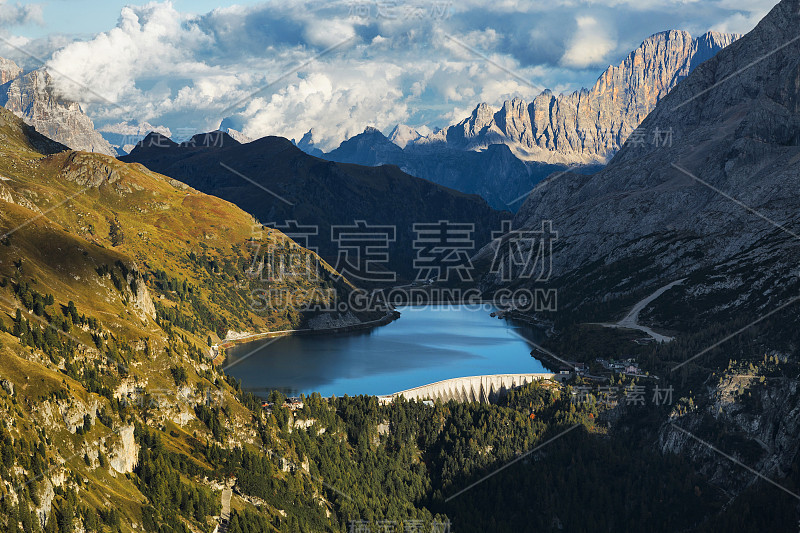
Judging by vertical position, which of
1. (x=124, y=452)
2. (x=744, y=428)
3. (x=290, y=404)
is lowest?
(x=744, y=428)

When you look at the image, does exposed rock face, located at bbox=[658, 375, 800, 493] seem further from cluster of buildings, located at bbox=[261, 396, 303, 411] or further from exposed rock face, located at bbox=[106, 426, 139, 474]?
exposed rock face, located at bbox=[106, 426, 139, 474]

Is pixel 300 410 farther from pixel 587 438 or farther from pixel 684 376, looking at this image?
pixel 684 376

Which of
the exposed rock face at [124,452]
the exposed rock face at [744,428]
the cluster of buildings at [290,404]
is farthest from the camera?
the cluster of buildings at [290,404]

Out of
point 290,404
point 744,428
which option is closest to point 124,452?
point 290,404

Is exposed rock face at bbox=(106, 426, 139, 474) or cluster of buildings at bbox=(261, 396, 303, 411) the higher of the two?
exposed rock face at bbox=(106, 426, 139, 474)

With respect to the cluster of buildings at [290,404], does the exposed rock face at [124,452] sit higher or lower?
higher

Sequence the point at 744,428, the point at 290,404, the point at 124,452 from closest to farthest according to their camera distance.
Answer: the point at 124,452 → the point at 744,428 → the point at 290,404

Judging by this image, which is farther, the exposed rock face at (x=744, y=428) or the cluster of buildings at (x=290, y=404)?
the cluster of buildings at (x=290, y=404)

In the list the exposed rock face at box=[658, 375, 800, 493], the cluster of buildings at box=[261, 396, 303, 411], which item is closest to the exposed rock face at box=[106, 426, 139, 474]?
the cluster of buildings at box=[261, 396, 303, 411]

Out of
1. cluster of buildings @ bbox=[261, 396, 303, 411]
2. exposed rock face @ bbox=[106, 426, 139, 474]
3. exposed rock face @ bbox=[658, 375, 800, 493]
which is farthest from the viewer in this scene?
cluster of buildings @ bbox=[261, 396, 303, 411]

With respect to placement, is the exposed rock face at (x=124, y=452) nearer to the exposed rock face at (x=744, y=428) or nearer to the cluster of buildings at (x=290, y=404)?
the cluster of buildings at (x=290, y=404)

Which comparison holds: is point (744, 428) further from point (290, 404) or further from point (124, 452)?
point (124, 452)

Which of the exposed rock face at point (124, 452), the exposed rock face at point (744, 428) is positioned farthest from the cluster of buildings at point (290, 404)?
the exposed rock face at point (744, 428)
